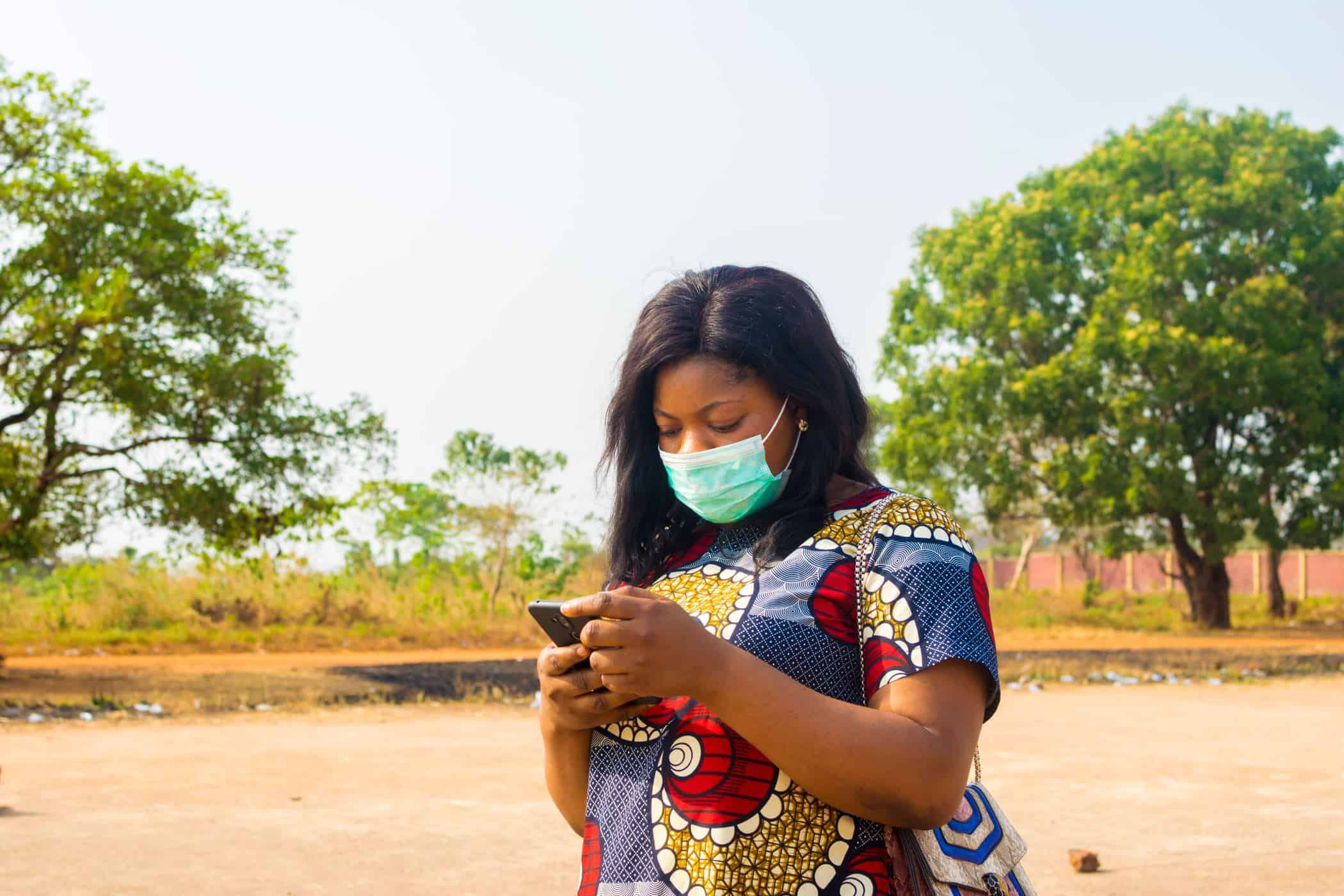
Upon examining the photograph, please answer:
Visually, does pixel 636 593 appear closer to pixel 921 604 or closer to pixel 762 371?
pixel 921 604

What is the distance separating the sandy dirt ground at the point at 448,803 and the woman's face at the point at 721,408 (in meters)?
3.43

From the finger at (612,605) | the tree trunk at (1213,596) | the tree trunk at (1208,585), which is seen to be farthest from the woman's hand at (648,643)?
the tree trunk at (1213,596)

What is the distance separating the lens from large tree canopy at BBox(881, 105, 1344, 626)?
20375mm

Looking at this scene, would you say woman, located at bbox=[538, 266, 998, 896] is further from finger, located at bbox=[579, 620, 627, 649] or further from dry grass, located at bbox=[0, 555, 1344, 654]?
dry grass, located at bbox=[0, 555, 1344, 654]

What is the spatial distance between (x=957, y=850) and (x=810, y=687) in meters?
0.30

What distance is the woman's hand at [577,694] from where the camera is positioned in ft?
5.65

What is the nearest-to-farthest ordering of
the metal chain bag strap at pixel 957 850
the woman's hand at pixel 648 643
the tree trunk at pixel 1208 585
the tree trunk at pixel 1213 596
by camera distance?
1. the woman's hand at pixel 648 643
2. the metal chain bag strap at pixel 957 850
3. the tree trunk at pixel 1208 585
4. the tree trunk at pixel 1213 596

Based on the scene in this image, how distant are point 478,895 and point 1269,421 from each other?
789 inches

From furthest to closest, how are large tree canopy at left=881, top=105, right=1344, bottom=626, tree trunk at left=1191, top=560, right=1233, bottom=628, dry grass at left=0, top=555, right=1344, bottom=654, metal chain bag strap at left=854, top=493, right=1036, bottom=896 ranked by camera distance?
tree trunk at left=1191, top=560, right=1233, bottom=628
large tree canopy at left=881, top=105, right=1344, bottom=626
dry grass at left=0, top=555, right=1344, bottom=654
metal chain bag strap at left=854, top=493, right=1036, bottom=896

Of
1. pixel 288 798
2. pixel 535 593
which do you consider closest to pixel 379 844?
pixel 288 798

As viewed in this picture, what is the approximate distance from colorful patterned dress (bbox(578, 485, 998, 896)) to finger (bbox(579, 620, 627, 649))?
20 cm

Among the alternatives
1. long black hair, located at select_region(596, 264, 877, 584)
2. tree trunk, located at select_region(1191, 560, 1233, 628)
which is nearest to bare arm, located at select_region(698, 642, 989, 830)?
long black hair, located at select_region(596, 264, 877, 584)

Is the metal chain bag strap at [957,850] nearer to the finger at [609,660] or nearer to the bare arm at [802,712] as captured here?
the bare arm at [802,712]

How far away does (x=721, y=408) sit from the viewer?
6.30 feet
